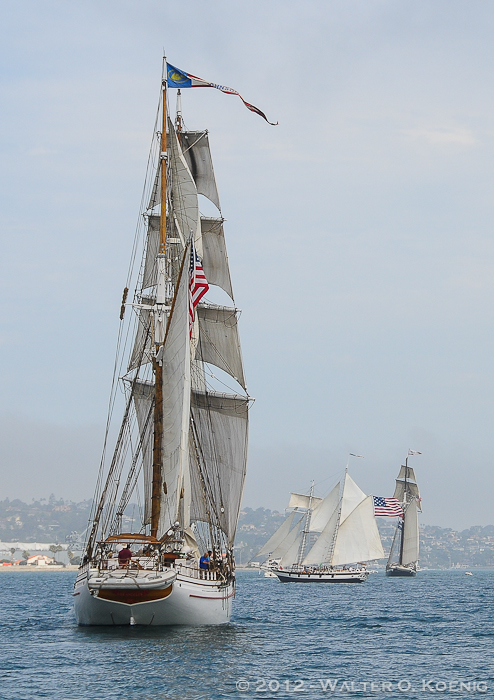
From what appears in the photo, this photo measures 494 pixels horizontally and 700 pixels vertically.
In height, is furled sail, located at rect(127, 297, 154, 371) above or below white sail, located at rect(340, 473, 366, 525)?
above

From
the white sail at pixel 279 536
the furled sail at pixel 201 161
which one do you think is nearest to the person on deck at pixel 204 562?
the furled sail at pixel 201 161

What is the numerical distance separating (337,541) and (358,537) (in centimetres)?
247

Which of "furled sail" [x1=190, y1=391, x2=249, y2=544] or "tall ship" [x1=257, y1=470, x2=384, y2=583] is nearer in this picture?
"furled sail" [x1=190, y1=391, x2=249, y2=544]

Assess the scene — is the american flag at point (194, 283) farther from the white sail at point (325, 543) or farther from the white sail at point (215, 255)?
the white sail at point (325, 543)

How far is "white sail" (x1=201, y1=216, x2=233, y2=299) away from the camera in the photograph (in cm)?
5808

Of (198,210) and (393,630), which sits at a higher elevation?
(198,210)

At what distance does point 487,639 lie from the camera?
139 ft

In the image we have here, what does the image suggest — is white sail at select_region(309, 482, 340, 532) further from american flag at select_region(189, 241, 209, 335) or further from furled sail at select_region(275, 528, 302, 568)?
american flag at select_region(189, 241, 209, 335)

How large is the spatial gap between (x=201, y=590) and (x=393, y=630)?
13.0 m

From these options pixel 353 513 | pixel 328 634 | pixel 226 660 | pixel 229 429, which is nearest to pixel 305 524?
pixel 353 513

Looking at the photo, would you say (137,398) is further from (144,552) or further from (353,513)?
(353,513)

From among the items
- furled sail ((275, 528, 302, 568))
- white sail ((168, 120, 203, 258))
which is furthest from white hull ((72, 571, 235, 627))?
furled sail ((275, 528, 302, 568))

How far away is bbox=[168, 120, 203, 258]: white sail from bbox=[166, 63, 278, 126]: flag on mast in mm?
4129

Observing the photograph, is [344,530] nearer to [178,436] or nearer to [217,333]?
[217,333]
